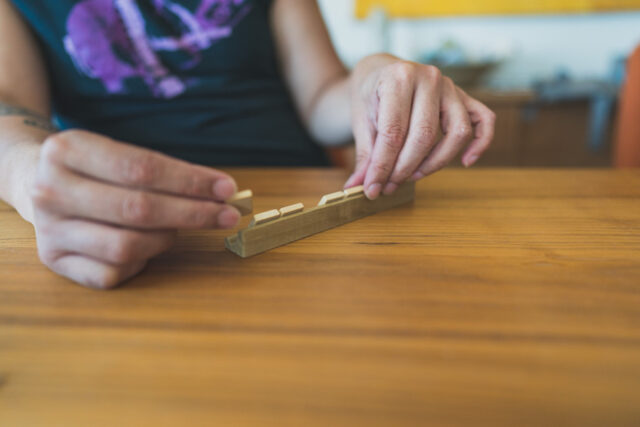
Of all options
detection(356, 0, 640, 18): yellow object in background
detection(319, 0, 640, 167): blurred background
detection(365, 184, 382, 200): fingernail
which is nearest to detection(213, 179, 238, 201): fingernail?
detection(365, 184, 382, 200): fingernail

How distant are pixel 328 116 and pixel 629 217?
0.57 metres

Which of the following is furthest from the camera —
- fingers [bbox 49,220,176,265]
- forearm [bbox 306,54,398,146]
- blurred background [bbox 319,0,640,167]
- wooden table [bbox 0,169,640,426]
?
blurred background [bbox 319,0,640,167]

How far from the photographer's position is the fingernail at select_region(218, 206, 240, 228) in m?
0.38

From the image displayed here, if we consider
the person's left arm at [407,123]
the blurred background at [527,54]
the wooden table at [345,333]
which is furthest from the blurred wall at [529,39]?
the wooden table at [345,333]

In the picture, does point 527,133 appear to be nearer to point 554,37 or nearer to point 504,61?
point 504,61

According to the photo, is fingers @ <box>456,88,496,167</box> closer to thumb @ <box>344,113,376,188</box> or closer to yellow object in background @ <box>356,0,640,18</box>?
thumb @ <box>344,113,376,188</box>

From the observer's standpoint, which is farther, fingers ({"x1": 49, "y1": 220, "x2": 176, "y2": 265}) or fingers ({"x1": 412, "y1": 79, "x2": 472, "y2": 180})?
fingers ({"x1": 412, "y1": 79, "x2": 472, "y2": 180})

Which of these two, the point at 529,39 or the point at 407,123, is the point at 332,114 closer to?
the point at 407,123

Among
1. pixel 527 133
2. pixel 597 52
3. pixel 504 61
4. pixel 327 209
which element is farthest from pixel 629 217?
pixel 597 52

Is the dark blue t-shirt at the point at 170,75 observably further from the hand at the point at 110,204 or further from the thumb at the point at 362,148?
the hand at the point at 110,204

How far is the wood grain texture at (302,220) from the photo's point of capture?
1.46 ft

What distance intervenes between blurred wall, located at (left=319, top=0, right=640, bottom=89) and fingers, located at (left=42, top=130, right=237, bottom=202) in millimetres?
2489

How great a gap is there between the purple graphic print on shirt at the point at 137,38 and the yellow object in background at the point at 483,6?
6.42 ft

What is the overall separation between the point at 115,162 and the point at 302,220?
21cm
